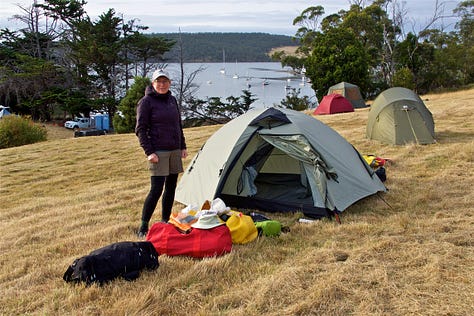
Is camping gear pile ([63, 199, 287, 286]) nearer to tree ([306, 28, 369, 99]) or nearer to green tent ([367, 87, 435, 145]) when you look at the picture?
green tent ([367, 87, 435, 145])

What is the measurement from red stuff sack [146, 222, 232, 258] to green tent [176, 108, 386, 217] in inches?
47.1

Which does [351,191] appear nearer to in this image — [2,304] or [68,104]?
[2,304]

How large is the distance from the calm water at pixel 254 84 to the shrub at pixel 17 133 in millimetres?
8829

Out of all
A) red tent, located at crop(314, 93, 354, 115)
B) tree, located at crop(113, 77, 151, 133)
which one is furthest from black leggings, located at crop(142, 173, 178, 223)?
red tent, located at crop(314, 93, 354, 115)

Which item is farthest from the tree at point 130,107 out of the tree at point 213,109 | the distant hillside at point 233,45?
the distant hillside at point 233,45

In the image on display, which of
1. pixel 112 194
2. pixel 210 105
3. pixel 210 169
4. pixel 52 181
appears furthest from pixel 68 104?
pixel 210 169

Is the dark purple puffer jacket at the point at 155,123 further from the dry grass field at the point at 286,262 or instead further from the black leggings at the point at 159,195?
the dry grass field at the point at 286,262

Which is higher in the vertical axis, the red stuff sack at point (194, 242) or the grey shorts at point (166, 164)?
the grey shorts at point (166, 164)

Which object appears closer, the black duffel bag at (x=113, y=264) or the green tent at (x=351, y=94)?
the black duffel bag at (x=113, y=264)

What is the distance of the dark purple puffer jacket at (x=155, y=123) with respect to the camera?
432 centimetres

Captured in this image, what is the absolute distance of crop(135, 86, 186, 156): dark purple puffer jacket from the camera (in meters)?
4.32

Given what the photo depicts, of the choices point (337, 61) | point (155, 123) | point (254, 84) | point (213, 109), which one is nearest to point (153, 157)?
point (155, 123)

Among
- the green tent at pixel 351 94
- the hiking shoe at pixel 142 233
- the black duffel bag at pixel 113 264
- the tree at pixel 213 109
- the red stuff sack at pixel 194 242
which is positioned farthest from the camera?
the tree at pixel 213 109

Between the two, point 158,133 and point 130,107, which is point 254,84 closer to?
point 130,107
